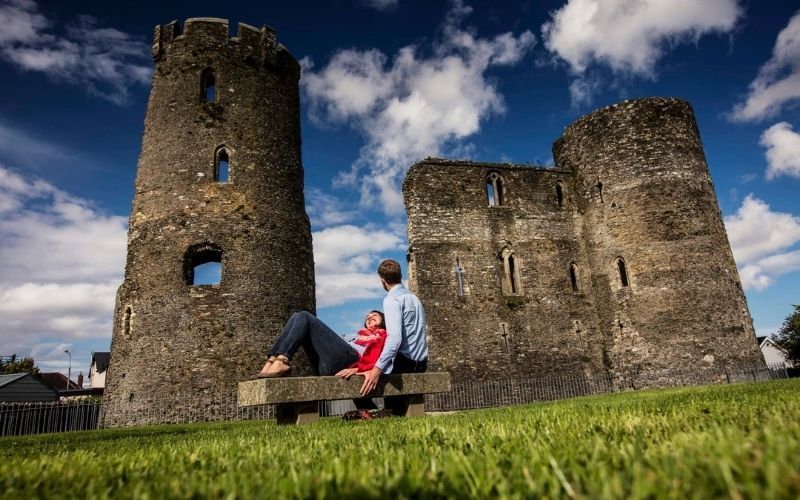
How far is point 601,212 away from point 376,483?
20.5 m

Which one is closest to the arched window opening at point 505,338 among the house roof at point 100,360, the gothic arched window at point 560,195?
the gothic arched window at point 560,195

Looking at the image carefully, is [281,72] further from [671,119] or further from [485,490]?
[485,490]

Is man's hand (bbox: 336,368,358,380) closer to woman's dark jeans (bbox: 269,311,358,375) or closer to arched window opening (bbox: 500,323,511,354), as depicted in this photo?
woman's dark jeans (bbox: 269,311,358,375)

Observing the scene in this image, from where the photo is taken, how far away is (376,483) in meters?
1.49

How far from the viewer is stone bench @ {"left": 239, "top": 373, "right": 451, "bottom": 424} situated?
15.9 ft

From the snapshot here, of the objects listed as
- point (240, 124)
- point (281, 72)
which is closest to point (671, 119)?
point (281, 72)

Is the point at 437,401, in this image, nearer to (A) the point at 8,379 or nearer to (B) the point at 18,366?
(A) the point at 8,379

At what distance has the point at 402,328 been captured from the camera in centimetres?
536

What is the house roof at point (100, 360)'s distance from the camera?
2042 inches

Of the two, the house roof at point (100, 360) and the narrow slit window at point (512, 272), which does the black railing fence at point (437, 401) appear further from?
the house roof at point (100, 360)

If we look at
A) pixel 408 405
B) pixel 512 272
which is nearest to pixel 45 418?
pixel 408 405

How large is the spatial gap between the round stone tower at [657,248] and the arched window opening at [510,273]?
130 inches

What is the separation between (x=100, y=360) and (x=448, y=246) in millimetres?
51181

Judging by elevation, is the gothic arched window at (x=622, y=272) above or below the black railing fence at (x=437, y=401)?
above
